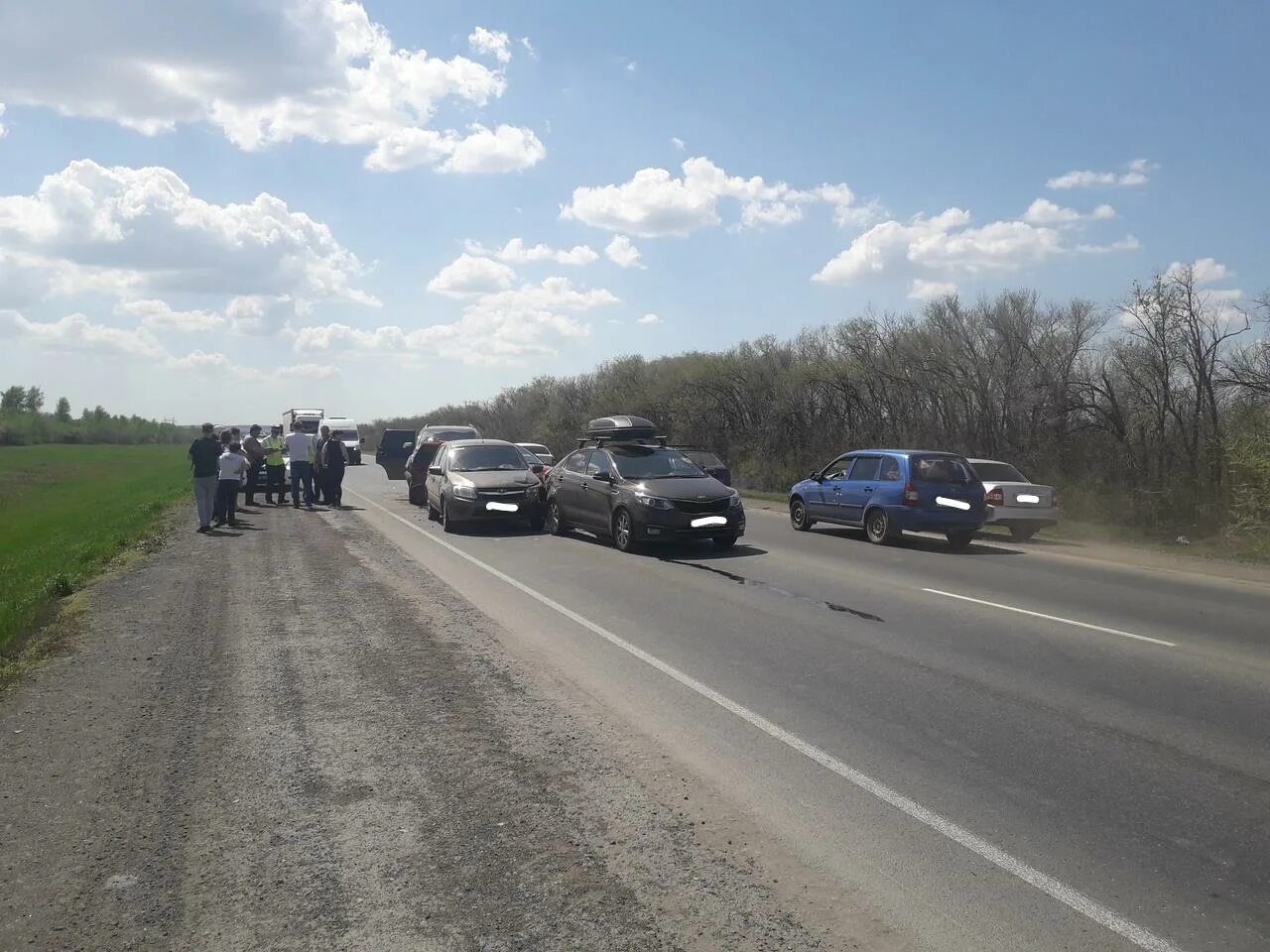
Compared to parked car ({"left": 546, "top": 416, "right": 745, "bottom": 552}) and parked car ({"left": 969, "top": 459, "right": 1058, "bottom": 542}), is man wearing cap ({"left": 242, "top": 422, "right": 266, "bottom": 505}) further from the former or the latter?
parked car ({"left": 969, "top": 459, "right": 1058, "bottom": 542})

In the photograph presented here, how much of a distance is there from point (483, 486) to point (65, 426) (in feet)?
385

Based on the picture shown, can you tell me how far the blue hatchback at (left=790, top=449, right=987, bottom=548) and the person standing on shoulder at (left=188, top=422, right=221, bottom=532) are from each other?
444 inches

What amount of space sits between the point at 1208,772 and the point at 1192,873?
1.44m

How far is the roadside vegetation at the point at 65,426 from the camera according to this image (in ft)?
324

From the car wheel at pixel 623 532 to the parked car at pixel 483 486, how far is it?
2.88m

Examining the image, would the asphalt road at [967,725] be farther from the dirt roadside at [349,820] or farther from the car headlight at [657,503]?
the car headlight at [657,503]

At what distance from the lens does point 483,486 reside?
57.6 ft

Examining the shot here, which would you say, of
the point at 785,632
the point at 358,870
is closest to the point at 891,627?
the point at 785,632

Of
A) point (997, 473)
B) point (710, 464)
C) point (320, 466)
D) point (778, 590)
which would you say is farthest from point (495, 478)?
point (997, 473)

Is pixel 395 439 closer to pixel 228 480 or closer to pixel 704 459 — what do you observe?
pixel 704 459

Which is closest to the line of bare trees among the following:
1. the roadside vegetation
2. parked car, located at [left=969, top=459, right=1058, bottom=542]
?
parked car, located at [left=969, top=459, right=1058, bottom=542]

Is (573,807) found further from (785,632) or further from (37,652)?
(37,652)

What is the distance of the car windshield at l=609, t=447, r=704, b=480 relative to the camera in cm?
1554

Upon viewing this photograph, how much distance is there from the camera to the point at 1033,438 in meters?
24.1
